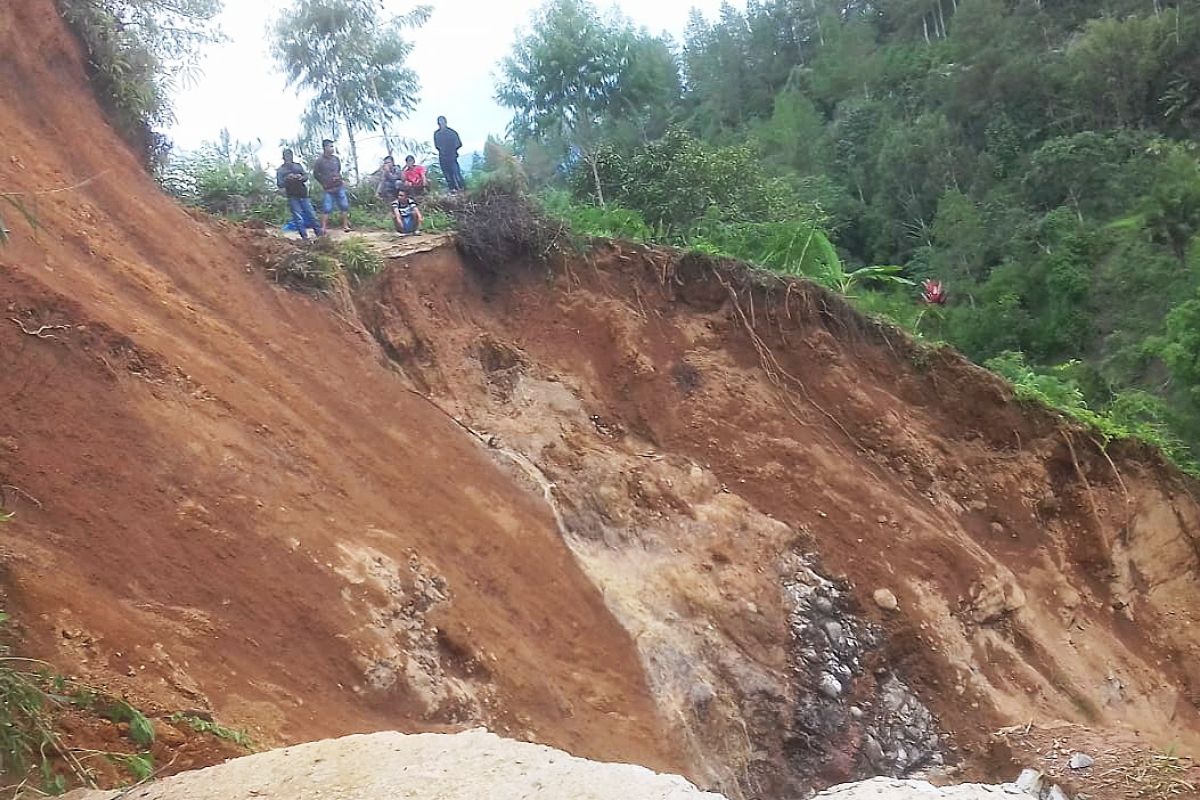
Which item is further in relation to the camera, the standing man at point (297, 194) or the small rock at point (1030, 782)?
the standing man at point (297, 194)

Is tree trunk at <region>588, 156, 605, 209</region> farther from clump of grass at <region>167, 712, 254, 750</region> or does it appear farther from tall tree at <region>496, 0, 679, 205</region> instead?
clump of grass at <region>167, 712, 254, 750</region>

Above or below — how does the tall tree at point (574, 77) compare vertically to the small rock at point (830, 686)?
above

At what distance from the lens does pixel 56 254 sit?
730cm

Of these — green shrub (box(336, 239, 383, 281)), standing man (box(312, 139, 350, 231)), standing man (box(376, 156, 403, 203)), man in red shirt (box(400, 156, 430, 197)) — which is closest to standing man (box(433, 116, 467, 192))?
man in red shirt (box(400, 156, 430, 197))

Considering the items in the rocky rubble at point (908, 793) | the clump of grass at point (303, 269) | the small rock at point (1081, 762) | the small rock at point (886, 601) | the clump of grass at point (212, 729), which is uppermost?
the clump of grass at point (303, 269)

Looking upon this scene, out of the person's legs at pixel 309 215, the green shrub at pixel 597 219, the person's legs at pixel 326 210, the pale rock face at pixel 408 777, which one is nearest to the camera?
the pale rock face at pixel 408 777

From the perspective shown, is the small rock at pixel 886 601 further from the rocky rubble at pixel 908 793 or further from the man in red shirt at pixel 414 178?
the man in red shirt at pixel 414 178

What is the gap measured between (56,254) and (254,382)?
68.8 inches

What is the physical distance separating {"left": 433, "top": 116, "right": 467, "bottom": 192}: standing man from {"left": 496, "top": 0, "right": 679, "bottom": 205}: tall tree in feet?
22.0

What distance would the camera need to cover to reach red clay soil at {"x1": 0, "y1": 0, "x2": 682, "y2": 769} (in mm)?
5684

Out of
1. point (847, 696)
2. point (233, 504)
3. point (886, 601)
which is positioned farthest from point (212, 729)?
point (886, 601)

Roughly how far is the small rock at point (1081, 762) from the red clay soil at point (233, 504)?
13.5 ft

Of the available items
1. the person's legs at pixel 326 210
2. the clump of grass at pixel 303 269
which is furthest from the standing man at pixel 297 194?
the clump of grass at pixel 303 269

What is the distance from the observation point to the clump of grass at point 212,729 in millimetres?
5035
